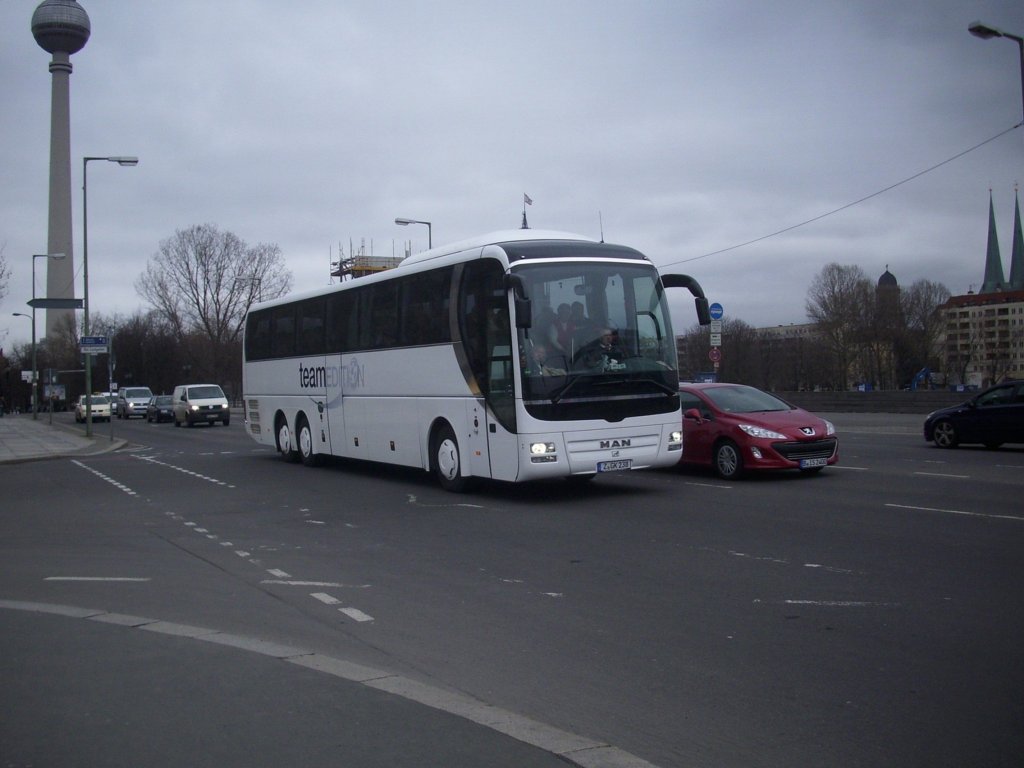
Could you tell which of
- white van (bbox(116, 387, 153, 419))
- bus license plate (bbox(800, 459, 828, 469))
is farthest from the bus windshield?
white van (bbox(116, 387, 153, 419))

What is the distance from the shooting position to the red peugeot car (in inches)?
584

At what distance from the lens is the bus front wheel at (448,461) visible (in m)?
14.3

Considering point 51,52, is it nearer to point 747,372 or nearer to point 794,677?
point 747,372

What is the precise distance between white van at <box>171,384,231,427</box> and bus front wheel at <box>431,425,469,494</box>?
32.9 metres

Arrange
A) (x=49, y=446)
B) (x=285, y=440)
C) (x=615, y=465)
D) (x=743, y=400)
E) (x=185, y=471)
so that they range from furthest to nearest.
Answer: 1. (x=49, y=446)
2. (x=285, y=440)
3. (x=185, y=471)
4. (x=743, y=400)
5. (x=615, y=465)

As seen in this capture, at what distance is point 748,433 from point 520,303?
495 centimetres

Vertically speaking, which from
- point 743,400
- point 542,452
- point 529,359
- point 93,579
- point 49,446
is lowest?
point 49,446

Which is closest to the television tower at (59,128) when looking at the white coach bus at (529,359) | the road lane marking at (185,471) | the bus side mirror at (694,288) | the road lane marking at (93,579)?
the road lane marking at (185,471)

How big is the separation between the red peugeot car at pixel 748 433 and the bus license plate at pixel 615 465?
→ 2.55m

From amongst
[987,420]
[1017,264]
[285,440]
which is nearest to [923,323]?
[1017,264]

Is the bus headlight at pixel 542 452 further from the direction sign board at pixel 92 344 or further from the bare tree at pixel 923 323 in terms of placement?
the bare tree at pixel 923 323

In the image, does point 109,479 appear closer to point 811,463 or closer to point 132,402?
point 811,463

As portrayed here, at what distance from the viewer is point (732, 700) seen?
505 cm

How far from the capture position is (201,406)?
1788 inches
